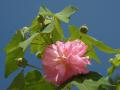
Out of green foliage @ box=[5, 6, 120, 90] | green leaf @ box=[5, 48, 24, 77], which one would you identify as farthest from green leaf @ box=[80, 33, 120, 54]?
green leaf @ box=[5, 48, 24, 77]

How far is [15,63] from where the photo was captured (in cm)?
44

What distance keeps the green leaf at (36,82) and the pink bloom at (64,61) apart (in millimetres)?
12

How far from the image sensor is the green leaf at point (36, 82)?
0.39 meters

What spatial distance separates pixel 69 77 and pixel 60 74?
1 cm

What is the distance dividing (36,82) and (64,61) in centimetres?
6

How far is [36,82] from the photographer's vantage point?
0.41m

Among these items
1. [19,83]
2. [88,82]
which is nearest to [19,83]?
[19,83]

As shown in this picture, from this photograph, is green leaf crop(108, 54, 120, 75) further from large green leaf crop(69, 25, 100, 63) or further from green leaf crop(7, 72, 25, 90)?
green leaf crop(7, 72, 25, 90)

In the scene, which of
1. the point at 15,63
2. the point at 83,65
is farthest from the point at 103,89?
the point at 15,63

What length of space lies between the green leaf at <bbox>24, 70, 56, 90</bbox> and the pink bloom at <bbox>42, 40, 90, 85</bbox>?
0.01 meters

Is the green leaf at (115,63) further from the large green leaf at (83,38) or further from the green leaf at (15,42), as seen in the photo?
the green leaf at (15,42)

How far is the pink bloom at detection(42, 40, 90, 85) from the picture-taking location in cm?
38

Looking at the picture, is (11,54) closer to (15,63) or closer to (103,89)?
(15,63)

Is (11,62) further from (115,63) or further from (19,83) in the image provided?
(115,63)
